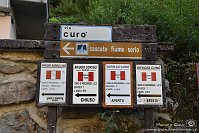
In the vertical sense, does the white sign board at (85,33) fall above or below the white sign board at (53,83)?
above

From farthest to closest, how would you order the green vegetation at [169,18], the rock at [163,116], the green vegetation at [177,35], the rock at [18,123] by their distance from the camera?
1. the green vegetation at [169,18]
2. the green vegetation at [177,35]
3. the rock at [163,116]
4. the rock at [18,123]

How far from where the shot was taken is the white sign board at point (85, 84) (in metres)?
2.96

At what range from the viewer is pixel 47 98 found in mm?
2951

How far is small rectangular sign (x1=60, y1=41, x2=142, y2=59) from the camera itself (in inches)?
121

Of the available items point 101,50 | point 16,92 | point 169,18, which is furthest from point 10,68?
point 169,18

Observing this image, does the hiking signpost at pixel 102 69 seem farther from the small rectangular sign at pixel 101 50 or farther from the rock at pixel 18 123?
the rock at pixel 18 123

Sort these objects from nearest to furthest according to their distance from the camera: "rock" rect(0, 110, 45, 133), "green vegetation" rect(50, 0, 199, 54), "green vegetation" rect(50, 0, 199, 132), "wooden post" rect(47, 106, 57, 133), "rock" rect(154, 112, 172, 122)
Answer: "wooden post" rect(47, 106, 57, 133)
"rock" rect(0, 110, 45, 133)
"rock" rect(154, 112, 172, 122)
"green vegetation" rect(50, 0, 199, 132)
"green vegetation" rect(50, 0, 199, 54)

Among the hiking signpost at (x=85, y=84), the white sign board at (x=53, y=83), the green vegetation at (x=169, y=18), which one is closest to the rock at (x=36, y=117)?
the white sign board at (x=53, y=83)

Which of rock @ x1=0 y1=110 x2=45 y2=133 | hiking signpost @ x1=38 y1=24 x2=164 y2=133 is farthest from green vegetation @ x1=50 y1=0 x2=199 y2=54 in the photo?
rock @ x1=0 y1=110 x2=45 y2=133

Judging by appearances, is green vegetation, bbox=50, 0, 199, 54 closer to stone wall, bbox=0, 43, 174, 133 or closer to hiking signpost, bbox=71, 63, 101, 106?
stone wall, bbox=0, 43, 174, 133

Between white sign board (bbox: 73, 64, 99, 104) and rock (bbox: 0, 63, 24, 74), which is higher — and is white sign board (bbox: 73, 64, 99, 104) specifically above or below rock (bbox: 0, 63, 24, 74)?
below

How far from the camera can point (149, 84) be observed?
3027 mm

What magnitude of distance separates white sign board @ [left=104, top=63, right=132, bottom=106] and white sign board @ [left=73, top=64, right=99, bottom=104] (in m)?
0.09

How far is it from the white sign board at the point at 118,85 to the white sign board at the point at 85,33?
29 centimetres
